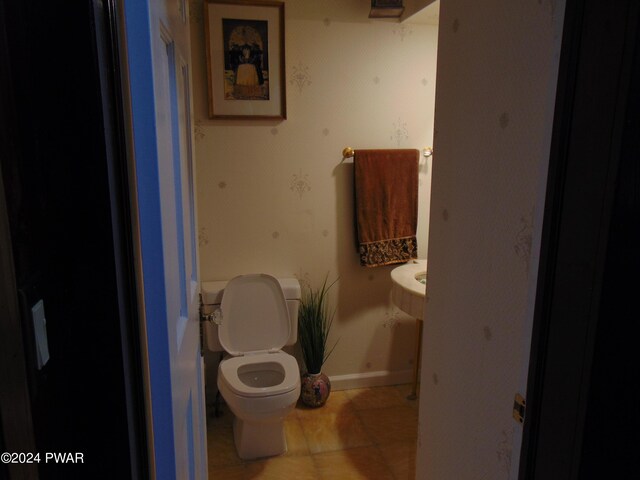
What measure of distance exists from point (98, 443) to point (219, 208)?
6.18 feet

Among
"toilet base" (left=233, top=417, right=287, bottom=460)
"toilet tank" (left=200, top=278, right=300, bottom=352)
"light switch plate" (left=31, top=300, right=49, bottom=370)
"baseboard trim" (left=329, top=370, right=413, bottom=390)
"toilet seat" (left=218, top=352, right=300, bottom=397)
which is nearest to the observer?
"light switch plate" (left=31, top=300, right=49, bottom=370)

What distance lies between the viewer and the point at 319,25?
7.72ft

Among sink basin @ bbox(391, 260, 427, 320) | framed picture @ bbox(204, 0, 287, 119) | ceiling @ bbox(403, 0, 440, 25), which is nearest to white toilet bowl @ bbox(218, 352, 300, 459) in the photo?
sink basin @ bbox(391, 260, 427, 320)

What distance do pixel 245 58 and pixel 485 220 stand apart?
5.65 feet

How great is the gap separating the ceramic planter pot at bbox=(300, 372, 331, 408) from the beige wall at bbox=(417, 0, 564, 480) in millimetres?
1265

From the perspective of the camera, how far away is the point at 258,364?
7.55 feet

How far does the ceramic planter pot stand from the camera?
2537 millimetres

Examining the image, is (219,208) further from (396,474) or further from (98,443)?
(98,443)

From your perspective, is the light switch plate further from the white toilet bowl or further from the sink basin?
the sink basin

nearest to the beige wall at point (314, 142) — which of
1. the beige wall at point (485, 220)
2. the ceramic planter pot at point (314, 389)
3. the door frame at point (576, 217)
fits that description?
the ceramic planter pot at point (314, 389)

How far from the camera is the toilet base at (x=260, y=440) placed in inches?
84.4

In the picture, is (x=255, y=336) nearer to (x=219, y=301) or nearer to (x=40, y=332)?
(x=219, y=301)

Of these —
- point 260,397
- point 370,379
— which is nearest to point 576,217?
point 260,397

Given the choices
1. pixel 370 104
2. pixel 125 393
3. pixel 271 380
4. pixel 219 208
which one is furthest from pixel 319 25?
pixel 125 393
